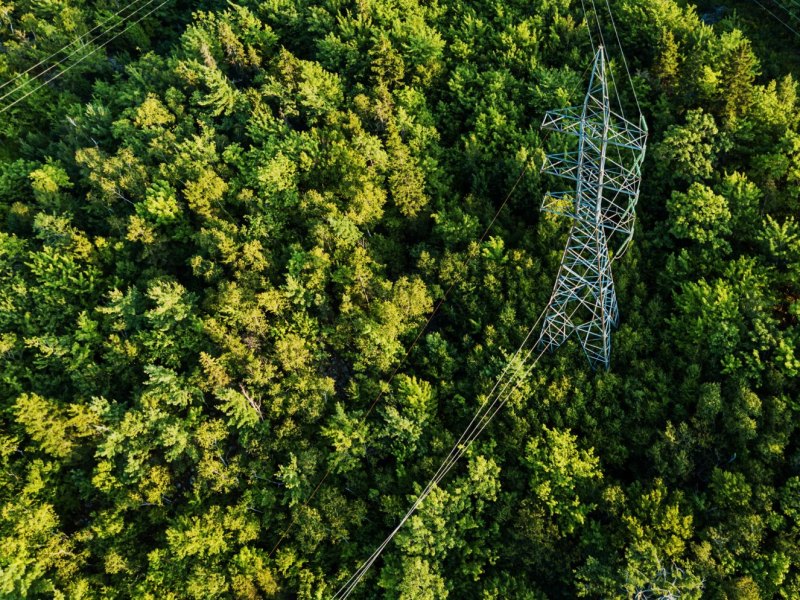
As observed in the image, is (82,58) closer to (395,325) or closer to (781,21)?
(395,325)

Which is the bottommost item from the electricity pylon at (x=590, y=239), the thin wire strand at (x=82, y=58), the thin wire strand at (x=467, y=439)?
the thin wire strand at (x=467, y=439)

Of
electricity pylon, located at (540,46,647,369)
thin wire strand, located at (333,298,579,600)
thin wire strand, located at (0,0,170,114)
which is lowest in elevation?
thin wire strand, located at (333,298,579,600)

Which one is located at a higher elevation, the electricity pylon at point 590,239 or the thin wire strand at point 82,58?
the thin wire strand at point 82,58

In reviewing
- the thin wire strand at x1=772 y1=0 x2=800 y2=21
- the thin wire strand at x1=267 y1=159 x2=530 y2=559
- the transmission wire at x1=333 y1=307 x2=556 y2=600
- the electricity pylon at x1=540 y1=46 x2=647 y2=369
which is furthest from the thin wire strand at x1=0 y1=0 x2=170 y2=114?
the thin wire strand at x1=772 y1=0 x2=800 y2=21

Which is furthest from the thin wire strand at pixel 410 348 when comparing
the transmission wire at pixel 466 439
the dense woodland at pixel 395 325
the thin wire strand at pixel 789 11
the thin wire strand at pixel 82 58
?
the thin wire strand at pixel 82 58

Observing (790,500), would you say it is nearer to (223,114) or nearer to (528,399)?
(528,399)

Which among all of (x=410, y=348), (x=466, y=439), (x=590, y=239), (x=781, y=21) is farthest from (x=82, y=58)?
(x=781, y=21)

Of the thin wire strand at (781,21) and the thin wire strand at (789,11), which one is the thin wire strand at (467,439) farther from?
the thin wire strand at (789,11)

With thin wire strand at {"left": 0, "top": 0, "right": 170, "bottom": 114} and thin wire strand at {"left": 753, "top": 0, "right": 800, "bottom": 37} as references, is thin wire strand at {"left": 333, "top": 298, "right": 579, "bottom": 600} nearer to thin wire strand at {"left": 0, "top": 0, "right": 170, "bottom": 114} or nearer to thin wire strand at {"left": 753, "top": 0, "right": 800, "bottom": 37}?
thin wire strand at {"left": 753, "top": 0, "right": 800, "bottom": 37}
